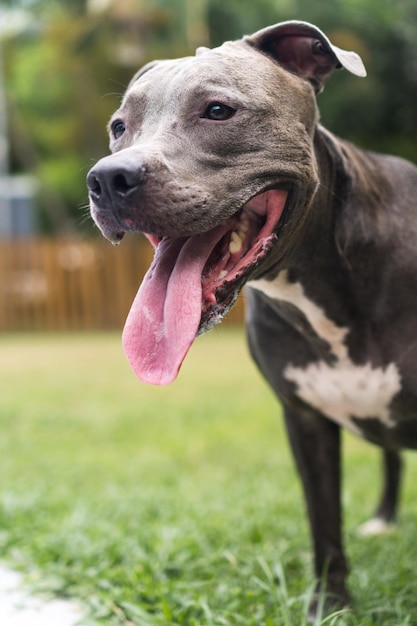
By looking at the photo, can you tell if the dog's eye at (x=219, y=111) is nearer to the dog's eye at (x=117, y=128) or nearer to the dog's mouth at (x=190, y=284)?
the dog's mouth at (x=190, y=284)

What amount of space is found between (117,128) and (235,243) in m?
0.58

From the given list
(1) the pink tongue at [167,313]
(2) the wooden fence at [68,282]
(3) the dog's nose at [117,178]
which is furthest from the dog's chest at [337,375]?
(2) the wooden fence at [68,282]

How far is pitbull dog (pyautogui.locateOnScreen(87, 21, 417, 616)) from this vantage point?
2359 mm

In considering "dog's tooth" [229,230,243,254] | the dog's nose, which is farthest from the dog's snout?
"dog's tooth" [229,230,243,254]

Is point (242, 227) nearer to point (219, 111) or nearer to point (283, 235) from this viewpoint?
point (283, 235)

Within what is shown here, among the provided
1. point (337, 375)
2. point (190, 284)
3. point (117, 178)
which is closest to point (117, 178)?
point (117, 178)

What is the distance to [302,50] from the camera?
277 cm

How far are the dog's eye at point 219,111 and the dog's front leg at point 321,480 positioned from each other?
1206mm

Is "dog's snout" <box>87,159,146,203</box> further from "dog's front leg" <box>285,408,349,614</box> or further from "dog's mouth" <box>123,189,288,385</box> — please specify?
"dog's front leg" <box>285,408,349,614</box>

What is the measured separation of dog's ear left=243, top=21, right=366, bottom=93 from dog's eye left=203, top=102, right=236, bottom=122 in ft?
1.23

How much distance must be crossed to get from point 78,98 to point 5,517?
1879 cm

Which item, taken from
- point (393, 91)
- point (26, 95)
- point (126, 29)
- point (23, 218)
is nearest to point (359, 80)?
point (393, 91)

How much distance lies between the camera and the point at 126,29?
1778 cm

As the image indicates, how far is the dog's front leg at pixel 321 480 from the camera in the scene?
10.4 ft
